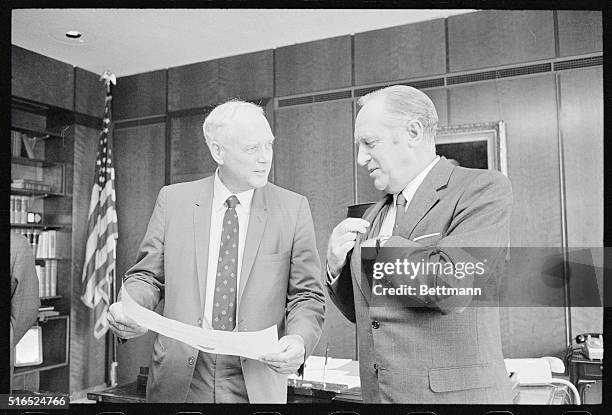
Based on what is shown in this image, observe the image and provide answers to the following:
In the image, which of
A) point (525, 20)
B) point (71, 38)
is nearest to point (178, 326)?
point (71, 38)

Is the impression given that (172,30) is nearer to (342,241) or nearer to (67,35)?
(67,35)

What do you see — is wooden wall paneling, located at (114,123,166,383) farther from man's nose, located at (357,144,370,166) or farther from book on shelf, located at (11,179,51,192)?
man's nose, located at (357,144,370,166)

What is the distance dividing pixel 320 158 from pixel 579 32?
40.7 inches

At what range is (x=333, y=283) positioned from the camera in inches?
76.6

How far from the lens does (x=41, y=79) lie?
210 cm

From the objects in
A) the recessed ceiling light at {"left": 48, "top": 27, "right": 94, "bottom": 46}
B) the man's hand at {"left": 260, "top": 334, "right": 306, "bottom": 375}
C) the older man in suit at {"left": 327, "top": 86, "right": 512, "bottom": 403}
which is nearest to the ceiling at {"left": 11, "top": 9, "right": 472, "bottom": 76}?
the recessed ceiling light at {"left": 48, "top": 27, "right": 94, "bottom": 46}

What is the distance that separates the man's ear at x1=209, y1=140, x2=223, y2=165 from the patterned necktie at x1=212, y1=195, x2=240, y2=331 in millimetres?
182

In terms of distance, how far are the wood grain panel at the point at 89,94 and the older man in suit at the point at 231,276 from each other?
1.61ft

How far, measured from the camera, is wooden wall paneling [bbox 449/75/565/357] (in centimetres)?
195

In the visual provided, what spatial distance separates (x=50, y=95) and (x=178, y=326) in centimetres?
100

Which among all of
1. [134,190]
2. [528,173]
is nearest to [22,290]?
[134,190]

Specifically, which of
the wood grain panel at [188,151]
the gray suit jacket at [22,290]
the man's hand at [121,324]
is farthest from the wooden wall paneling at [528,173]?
the gray suit jacket at [22,290]

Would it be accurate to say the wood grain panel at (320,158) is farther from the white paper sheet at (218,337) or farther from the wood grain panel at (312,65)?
the white paper sheet at (218,337)

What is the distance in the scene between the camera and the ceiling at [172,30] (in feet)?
6.88
